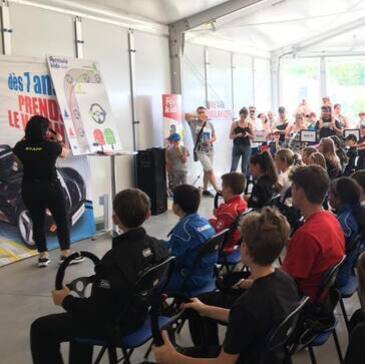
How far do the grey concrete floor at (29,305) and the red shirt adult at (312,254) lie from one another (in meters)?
0.71

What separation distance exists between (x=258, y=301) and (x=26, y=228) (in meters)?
4.15

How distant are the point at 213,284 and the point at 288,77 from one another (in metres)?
11.9

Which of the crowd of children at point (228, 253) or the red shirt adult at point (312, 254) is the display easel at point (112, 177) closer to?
the crowd of children at point (228, 253)

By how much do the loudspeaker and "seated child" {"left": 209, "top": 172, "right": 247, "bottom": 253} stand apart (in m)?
3.72

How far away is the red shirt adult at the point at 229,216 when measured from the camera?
12.1ft

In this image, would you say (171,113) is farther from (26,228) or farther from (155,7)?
(26,228)

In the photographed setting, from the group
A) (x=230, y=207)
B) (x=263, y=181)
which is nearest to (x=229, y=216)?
(x=230, y=207)

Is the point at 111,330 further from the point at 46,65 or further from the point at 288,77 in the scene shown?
the point at 288,77

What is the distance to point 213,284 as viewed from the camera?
3004 mm

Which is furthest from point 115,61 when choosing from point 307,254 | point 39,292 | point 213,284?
point 307,254

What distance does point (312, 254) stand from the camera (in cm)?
239

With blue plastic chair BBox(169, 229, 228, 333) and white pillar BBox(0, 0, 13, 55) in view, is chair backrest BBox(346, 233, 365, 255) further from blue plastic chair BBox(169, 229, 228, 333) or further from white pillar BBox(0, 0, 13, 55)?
white pillar BBox(0, 0, 13, 55)

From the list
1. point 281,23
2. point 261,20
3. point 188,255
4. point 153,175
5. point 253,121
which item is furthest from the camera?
point 253,121

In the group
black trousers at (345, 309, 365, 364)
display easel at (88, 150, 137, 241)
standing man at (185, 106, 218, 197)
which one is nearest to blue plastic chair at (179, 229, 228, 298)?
black trousers at (345, 309, 365, 364)
